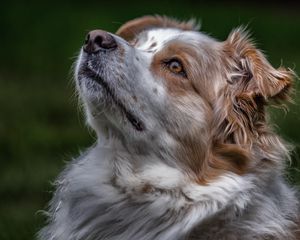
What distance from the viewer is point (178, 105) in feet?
19.2

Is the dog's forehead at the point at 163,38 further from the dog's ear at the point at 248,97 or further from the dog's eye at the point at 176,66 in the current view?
the dog's ear at the point at 248,97

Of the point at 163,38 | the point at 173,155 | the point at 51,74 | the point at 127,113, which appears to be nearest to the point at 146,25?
the point at 163,38

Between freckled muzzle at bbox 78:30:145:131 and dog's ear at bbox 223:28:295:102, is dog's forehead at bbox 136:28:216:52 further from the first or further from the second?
freckled muzzle at bbox 78:30:145:131

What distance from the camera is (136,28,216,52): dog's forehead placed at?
616 cm

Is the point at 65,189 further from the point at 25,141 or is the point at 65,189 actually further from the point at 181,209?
the point at 25,141

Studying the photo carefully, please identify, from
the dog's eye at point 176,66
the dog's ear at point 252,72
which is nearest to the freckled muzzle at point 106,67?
the dog's eye at point 176,66

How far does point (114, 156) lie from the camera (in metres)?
5.92

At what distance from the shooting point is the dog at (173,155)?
5.67m

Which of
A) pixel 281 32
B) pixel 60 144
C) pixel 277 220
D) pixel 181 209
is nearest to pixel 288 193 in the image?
pixel 277 220

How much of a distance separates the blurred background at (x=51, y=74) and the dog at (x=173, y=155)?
455 mm

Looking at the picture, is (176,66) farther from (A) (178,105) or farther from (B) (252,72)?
(B) (252,72)

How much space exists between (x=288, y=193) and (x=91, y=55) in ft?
4.72

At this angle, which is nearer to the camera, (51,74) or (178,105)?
(178,105)

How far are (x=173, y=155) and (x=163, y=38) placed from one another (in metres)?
0.84
